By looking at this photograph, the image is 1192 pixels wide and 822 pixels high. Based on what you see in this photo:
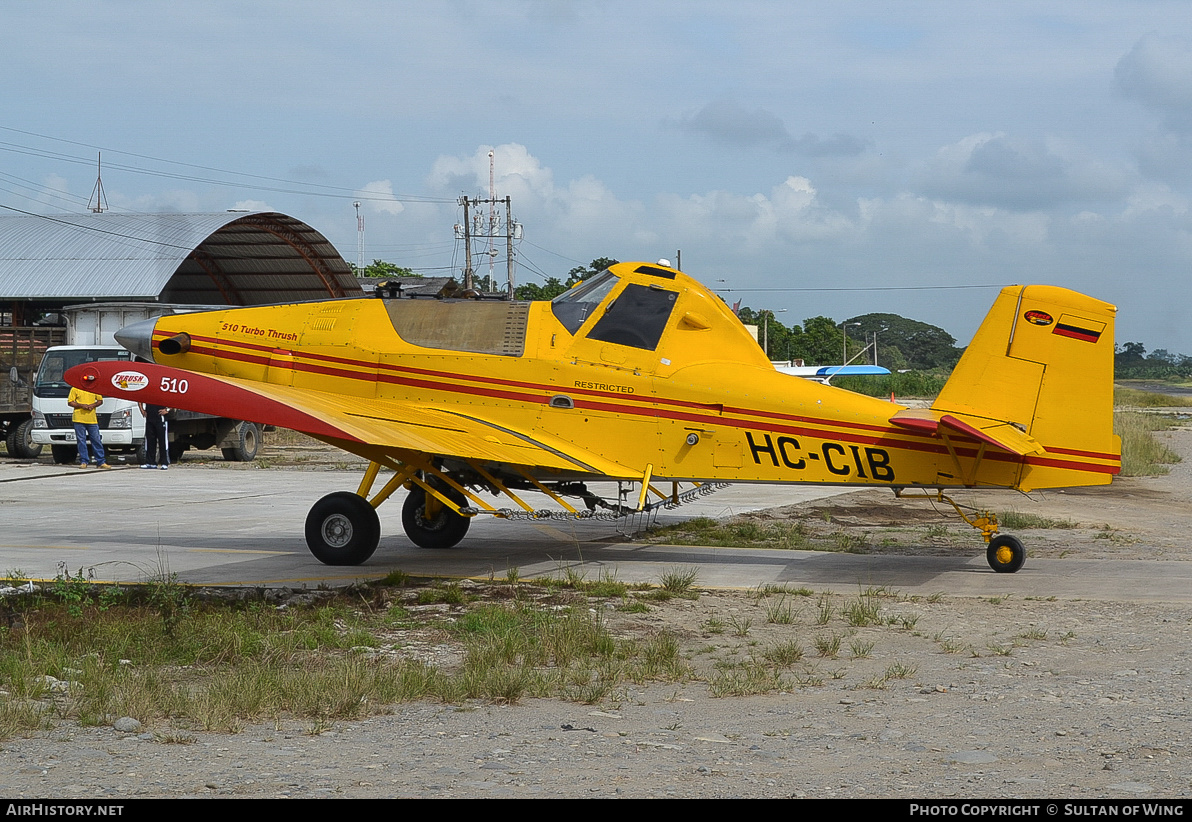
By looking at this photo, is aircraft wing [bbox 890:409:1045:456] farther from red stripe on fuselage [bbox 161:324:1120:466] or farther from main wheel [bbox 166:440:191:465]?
main wheel [bbox 166:440:191:465]

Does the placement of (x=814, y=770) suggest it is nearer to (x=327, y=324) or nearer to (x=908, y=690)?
(x=908, y=690)

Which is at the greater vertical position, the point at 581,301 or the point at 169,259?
the point at 169,259

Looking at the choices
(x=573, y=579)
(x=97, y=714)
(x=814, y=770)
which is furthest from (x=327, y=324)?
(x=814, y=770)

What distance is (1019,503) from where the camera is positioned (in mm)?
20469

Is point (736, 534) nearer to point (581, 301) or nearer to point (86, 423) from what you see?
point (581, 301)

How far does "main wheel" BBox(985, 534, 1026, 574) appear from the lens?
11.7m

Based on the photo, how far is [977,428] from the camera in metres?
11.1

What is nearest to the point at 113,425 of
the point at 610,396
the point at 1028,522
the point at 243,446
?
the point at 243,446

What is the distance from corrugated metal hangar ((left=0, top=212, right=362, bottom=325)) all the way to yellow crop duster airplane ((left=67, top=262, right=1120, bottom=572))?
107 feet

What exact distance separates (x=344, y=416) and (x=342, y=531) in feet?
4.56

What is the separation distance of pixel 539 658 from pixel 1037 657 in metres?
3.50

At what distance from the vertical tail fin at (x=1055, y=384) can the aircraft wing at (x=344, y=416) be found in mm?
3823

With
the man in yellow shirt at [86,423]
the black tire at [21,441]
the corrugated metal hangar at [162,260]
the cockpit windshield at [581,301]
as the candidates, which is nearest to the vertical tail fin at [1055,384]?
the cockpit windshield at [581,301]

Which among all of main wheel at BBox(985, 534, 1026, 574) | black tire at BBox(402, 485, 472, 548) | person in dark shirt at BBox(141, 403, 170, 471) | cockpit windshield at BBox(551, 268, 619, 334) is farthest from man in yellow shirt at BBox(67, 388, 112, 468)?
main wheel at BBox(985, 534, 1026, 574)
